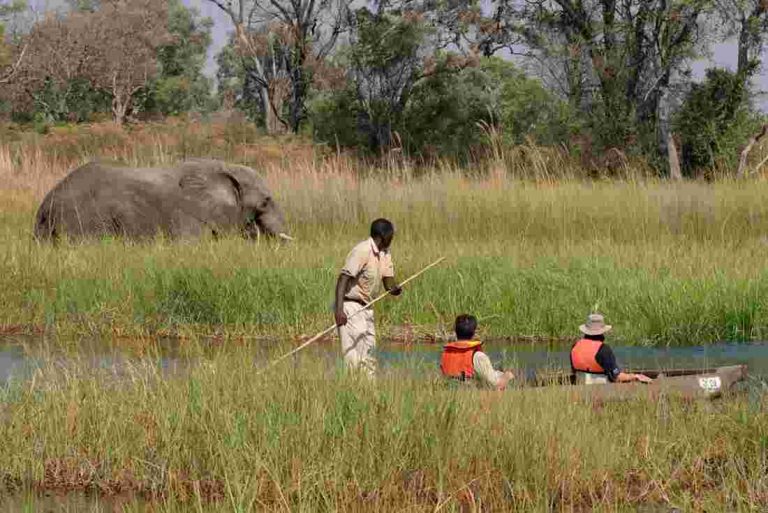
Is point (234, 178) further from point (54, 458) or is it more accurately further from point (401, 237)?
point (54, 458)

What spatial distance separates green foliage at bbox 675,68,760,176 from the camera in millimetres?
27219

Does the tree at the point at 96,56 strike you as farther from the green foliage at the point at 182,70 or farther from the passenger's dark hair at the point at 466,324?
the passenger's dark hair at the point at 466,324

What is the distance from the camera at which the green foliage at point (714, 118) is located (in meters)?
27.2

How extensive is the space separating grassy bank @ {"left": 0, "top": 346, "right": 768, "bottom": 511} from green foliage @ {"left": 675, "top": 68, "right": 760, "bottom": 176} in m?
20.5

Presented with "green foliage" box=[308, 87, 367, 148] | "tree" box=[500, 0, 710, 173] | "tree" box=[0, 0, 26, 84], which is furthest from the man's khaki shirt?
"tree" box=[0, 0, 26, 84]

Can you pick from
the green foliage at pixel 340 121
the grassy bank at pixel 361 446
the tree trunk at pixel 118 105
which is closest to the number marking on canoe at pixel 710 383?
the grassy bank at pixel 361 446

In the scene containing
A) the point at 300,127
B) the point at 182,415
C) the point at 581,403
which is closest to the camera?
the point at 182,415

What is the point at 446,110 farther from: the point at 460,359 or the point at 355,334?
the point at 460,359

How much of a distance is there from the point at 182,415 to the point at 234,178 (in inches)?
411

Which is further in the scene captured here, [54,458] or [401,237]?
[401,237]

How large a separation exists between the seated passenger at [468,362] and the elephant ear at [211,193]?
28.4 feet

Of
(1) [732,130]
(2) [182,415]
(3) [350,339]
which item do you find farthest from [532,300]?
(1) [732,130]

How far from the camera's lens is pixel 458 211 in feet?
58.3

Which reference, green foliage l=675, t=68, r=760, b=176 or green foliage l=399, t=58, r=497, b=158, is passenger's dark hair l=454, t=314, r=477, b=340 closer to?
green foliage l=675, t=68, r=760, b=176
